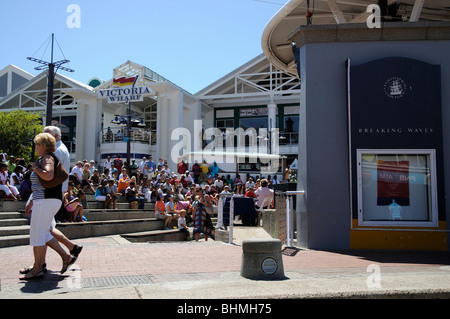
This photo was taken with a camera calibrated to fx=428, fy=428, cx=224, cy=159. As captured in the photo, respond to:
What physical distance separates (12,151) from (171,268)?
2858cm

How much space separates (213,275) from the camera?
5723 millimetres

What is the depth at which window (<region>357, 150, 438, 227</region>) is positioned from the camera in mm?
8898

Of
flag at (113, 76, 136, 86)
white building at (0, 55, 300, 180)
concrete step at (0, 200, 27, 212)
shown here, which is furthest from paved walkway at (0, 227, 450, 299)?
flag at (113, 76, 136, 86)

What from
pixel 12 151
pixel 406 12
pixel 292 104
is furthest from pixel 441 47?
pixel 12 151

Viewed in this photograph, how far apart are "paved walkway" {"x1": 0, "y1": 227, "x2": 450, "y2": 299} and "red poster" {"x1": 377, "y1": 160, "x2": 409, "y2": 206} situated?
116cm

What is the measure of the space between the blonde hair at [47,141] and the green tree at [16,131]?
27046mm

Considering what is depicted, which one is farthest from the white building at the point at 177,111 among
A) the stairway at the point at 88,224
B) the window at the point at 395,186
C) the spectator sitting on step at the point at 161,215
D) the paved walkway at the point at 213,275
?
the paved walkway at the point at 213,275

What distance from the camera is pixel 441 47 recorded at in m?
9.16

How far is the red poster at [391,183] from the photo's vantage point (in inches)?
352

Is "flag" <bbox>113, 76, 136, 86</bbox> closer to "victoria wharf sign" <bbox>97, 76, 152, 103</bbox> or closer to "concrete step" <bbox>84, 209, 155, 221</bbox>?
"victoria wharf sign" <bbox>97, 76, 152, 103</bbox>

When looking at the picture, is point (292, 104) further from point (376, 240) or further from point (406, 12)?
point (376, 240)

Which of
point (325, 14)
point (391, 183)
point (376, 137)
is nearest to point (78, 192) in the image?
point (376, 137)

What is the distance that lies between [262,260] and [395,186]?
188 inches

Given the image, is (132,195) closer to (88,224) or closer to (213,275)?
(88,224)
